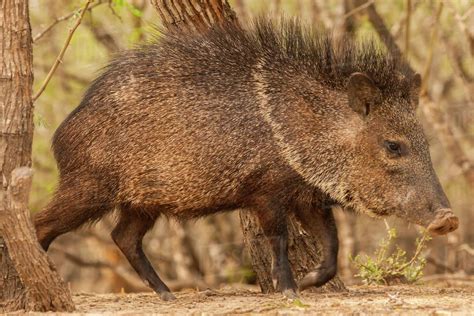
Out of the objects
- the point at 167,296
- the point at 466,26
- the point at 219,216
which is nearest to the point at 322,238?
the point at 167,296

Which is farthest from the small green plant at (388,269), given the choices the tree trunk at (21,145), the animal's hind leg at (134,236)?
the tree trunk at (21,145)

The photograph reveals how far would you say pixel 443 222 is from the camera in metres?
4.62

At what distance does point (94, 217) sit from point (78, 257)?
17.7 ft

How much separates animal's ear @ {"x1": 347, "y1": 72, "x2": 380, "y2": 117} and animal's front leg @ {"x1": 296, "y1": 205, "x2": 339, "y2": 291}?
598 mm

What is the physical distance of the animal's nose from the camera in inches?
182

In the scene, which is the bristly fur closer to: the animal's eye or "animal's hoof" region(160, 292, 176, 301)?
the animal's eye

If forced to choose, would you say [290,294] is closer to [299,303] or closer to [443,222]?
[299,303]

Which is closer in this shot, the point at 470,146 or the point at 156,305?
the point at 156,305

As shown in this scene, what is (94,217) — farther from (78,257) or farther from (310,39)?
(78,257)

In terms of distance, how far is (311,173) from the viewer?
498 cm

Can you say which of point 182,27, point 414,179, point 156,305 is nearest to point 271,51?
point 182,27

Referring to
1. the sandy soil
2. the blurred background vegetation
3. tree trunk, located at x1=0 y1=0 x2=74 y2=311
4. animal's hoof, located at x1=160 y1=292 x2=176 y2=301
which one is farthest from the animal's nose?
the blurred background vegetation

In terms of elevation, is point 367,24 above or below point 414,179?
above

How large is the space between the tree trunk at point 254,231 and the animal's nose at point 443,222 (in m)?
1.06
